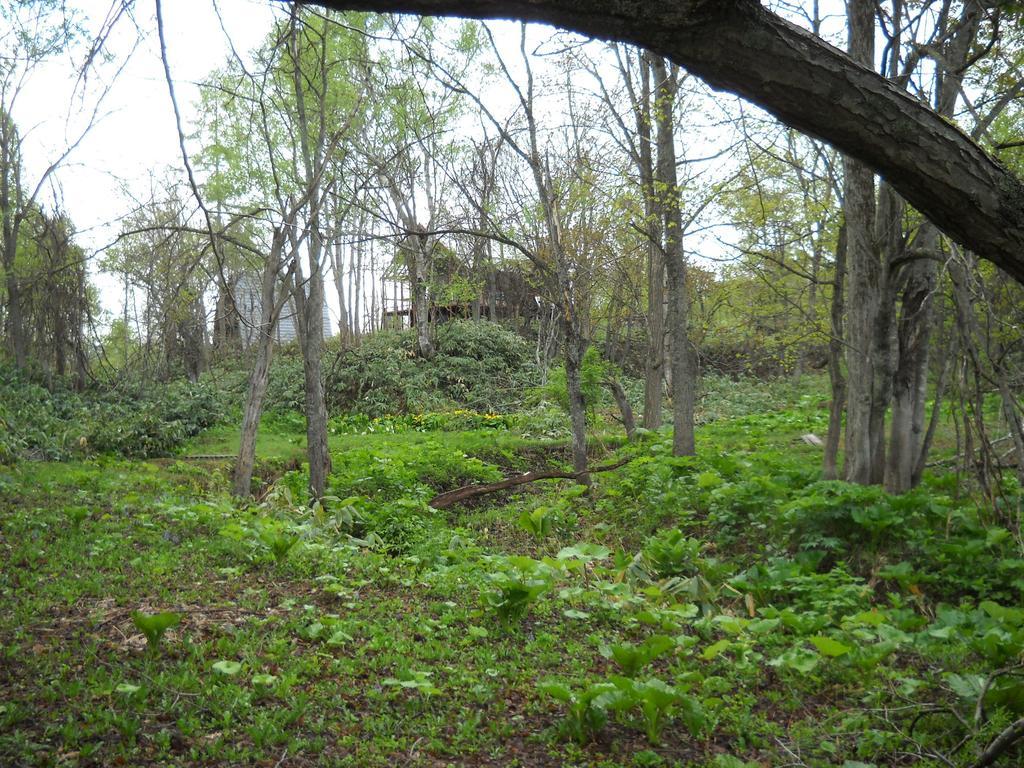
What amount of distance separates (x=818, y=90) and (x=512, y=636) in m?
3.41

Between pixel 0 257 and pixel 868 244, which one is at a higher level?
pixel 0 257

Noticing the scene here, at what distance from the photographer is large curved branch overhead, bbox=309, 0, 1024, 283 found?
1.88 metres

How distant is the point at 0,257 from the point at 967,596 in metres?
20.1

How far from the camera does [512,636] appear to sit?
4414 mm

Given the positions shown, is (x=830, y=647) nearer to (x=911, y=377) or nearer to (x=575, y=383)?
(x=911, y=377)

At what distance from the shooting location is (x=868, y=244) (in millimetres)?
7309

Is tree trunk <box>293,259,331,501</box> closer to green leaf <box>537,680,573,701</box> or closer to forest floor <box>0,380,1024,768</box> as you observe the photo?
forest floor <box>0,380,1024,768</box>

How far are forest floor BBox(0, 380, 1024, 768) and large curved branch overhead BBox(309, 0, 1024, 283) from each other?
5.90ft

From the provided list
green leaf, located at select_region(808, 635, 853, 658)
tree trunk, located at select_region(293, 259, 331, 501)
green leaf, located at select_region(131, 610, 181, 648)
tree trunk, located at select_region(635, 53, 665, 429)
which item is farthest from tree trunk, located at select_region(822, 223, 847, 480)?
green leaf, located at select_region(131, 610, 181, 648)

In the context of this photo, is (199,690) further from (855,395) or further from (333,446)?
(333,446)

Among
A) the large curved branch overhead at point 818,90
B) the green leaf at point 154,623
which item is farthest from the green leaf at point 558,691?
the large curved branch overhead at point 818,90

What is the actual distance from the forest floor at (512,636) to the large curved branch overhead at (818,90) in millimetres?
1799

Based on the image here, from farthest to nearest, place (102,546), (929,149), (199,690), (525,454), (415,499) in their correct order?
(525,454)
(415,499)
(102,546)
(199,690)
(929,149)

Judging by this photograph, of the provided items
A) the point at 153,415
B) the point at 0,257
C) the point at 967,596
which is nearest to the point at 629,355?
the point at 153,415
